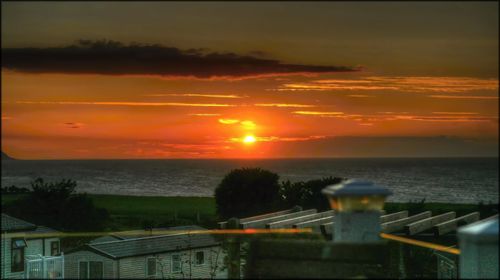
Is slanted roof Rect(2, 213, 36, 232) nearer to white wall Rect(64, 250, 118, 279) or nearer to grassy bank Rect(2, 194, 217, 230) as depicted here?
white wall Rect(64, 250, 118, 279)

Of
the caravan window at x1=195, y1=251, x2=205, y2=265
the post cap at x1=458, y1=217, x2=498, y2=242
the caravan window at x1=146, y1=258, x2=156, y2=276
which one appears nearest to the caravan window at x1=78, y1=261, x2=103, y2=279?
the caravan window at x1=146, y1=258, x2=156, y2=276

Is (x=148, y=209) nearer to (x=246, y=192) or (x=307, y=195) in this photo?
(x=246, y=192)

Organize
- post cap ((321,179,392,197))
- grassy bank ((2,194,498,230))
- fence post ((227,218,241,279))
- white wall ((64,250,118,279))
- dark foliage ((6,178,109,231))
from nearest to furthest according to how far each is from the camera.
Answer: post cap ((321,179,392,197)) → fence post ((227,218,241,279)) → white wall ((64,250,118,279)) → dark foliage ((6,178,109,231)) → grassy bank ((2,194,498,230))

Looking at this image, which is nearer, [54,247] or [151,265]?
[151,265]

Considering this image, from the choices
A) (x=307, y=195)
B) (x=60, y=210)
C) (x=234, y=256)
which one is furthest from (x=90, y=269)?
(x=60, y=210)

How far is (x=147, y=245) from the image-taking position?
70.1 ft

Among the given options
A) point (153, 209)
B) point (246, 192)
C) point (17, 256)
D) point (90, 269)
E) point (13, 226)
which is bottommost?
point (90, 269)

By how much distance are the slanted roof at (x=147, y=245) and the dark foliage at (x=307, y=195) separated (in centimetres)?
540

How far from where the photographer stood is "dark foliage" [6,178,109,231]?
42438 millimetres

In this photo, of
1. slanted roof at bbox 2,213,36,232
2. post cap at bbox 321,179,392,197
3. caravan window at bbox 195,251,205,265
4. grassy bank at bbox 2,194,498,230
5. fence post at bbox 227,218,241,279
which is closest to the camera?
post cap at bbox 321,179,392,197

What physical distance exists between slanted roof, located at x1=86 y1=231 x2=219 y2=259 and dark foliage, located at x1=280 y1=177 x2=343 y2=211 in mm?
5397

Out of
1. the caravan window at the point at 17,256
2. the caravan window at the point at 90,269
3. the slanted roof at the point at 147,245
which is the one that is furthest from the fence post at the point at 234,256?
the caravan window at the point at 17,256

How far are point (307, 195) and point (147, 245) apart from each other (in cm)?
782

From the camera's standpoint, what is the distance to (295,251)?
18.0 feet
